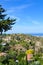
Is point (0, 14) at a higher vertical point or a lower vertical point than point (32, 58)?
higher

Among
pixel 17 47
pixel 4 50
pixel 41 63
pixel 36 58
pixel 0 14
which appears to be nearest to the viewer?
pixel 41 63

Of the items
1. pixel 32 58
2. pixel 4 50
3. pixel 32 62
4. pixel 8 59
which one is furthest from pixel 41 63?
pixel 4 50

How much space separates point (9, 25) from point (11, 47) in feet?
61.8

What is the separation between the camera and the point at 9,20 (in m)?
28.3

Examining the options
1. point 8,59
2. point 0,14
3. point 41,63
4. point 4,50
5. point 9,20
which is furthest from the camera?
point 0,14

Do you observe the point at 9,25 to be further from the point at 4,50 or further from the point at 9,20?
the point at 4,50

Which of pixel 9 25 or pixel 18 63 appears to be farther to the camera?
pixel 9 25

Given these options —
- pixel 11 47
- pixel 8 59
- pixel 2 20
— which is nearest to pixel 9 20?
pixel 2 20

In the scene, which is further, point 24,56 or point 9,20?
point 9,20

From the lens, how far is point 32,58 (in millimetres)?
7422

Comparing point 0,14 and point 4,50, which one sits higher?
point 0,14

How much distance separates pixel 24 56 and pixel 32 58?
272 mm

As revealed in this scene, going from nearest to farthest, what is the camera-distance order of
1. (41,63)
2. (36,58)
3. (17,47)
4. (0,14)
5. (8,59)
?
(41,63) < (36,58) < (8,59) < (17,47) < (0,14)

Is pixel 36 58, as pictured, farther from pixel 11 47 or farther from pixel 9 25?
pixel 9 25
